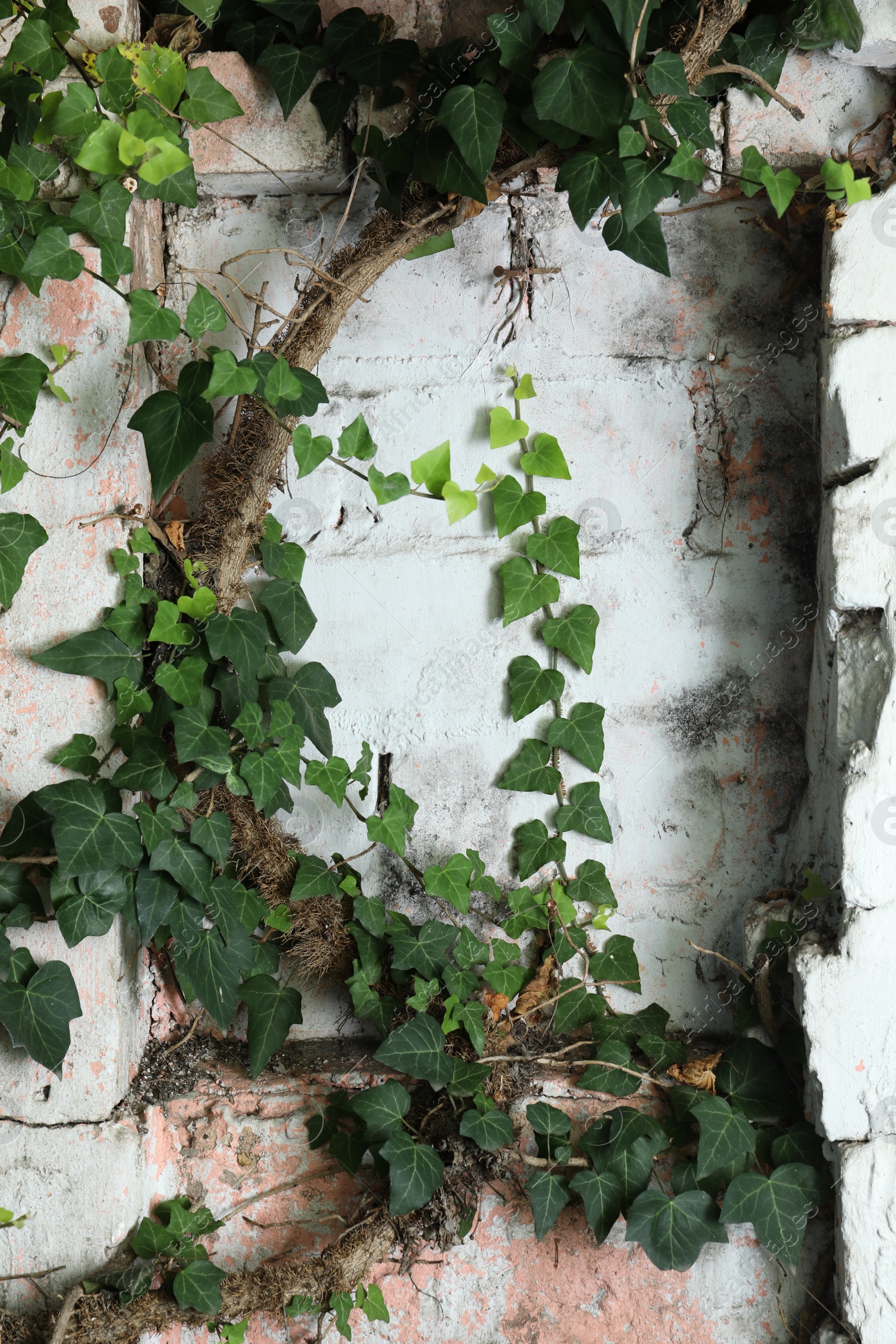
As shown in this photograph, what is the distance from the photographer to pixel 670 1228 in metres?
1.49

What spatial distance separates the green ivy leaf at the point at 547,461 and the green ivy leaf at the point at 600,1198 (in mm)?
1067

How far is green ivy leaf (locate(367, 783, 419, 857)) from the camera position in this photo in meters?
1.69

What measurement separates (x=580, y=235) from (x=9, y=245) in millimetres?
1052

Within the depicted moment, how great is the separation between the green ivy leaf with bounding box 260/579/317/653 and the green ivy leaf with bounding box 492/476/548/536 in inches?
16.2

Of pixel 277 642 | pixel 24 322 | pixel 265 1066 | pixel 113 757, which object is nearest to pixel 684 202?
pixel 277 642

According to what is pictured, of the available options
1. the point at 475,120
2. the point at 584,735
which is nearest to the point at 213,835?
the point at 584,735

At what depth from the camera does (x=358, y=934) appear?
1721 mm

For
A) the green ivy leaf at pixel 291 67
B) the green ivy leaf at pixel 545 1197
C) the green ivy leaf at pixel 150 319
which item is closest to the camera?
the green ivy leaf at pixel 150 319

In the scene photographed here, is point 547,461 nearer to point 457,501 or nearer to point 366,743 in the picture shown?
point 457,501

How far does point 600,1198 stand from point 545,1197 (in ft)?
0.30

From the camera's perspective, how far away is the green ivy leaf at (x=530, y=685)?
1778 millimetres

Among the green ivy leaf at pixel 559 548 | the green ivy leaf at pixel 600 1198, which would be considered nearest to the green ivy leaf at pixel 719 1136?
the green ivy leaf at pixel 600 1198

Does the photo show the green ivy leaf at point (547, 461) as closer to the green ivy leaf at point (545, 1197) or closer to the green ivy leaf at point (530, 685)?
the green ivy leaf at point (530, 685)

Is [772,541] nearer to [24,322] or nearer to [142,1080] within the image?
[24,322]
